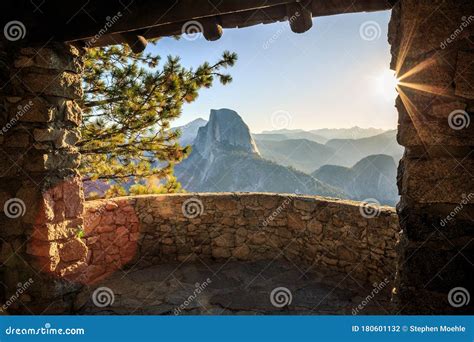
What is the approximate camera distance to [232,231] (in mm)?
5637

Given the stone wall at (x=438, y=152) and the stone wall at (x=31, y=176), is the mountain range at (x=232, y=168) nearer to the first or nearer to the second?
the stone wall at (x=31, y=176)

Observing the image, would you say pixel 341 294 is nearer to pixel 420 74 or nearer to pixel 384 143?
pixel 420 74

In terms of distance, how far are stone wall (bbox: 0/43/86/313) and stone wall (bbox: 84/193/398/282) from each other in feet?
5.64

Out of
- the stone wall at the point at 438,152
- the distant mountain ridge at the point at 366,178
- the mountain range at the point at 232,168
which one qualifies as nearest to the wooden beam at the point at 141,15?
the stone wall at the point at 438,152

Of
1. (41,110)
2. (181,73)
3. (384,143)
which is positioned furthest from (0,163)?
(384,143)

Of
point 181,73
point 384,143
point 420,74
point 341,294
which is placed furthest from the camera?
point 384,143

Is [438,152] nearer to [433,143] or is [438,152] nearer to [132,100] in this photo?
[433,143]

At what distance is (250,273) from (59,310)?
116 inches

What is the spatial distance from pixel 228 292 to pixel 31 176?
3018 millimetres

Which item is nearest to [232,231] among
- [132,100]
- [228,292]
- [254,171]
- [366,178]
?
[228,292]

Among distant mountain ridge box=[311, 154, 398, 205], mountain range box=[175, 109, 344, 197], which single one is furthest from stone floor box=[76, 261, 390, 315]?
distant mountain ridge box=[311, 154, 398, 205]

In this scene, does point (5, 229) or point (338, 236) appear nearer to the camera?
point (5, 229)

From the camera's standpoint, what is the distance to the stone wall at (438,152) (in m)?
1.82

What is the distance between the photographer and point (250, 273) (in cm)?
499
